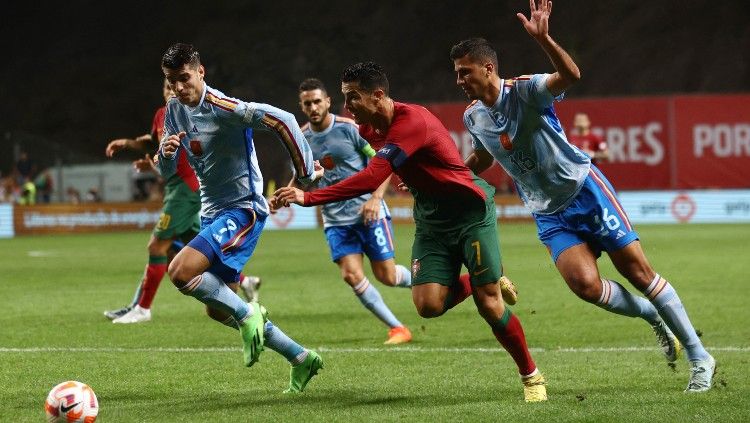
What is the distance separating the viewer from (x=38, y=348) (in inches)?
393

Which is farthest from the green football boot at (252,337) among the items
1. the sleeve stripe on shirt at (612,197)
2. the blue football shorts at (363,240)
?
the blue football shorts at (363,240)

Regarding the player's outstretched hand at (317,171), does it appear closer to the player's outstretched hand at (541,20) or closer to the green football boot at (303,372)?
the green football boot at (303,372)

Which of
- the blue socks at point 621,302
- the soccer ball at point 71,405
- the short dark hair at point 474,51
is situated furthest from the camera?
the blue socks at point 621,302

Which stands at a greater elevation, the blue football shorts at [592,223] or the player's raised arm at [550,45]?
the player's raised arm at [550,45]

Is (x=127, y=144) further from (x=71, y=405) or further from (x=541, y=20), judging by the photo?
(x=541, y=20)

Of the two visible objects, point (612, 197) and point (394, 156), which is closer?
point (394, 156)

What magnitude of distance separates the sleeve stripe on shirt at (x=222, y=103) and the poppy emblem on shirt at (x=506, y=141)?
1.62m

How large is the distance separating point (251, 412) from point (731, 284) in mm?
9506

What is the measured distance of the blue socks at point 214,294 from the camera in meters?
7.33

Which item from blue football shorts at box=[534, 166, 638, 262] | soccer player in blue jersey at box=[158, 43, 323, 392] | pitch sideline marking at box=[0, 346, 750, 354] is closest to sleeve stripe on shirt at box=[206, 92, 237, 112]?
soccer player in blue jersey at box=[158, 43, 323, 392]

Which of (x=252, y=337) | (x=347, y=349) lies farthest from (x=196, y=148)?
(x=347, y=349)

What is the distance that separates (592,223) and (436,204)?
94 cm

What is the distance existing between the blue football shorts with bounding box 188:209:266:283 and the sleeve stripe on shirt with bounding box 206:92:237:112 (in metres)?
0.65

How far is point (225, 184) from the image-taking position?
7914 millimetres
